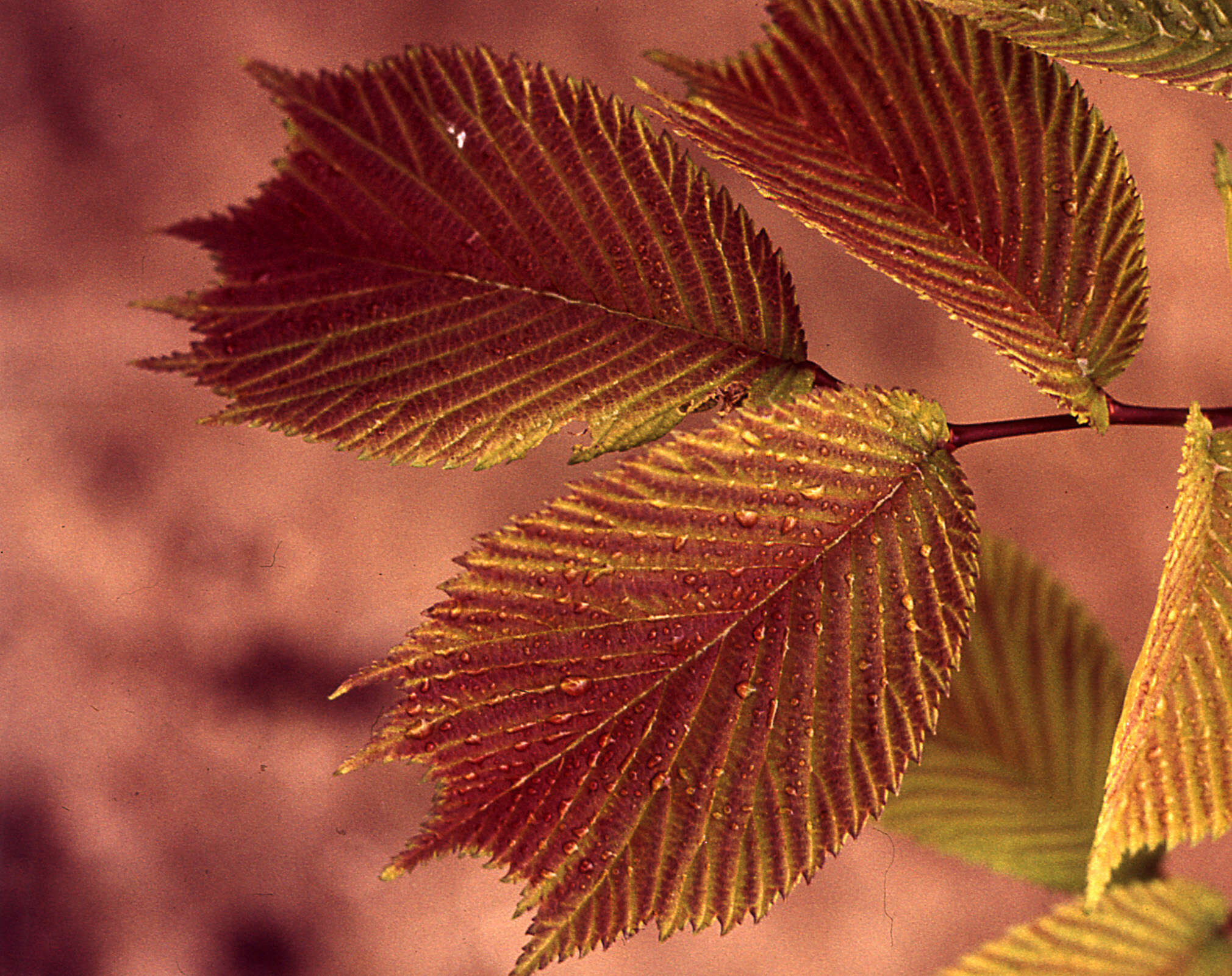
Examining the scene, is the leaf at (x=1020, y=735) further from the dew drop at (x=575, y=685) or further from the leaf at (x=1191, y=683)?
the dew drop at (x=575, y=685)

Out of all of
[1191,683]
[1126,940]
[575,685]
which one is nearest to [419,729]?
[575,685]

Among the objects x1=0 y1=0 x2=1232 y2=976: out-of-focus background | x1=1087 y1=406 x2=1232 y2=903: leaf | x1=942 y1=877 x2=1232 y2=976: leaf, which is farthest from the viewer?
x1=0 y1=0 x2=1232 y2=976: out-of-focus background

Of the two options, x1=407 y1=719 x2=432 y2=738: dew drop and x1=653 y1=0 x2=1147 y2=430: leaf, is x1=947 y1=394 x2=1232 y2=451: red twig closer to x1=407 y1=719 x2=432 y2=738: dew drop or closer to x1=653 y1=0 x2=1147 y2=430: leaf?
x1=653 y1=0 x2=1147 y2=430: leaf

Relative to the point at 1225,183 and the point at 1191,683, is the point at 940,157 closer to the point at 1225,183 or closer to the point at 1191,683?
the point at 1225,183

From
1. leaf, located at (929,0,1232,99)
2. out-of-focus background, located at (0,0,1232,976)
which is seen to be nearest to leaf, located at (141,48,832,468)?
leaf, located at (929,0,1232,99)

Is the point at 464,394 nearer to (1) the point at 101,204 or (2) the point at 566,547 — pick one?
(2) the point at 566,547

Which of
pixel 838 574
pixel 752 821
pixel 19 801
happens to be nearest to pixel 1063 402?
pixel 838 574
